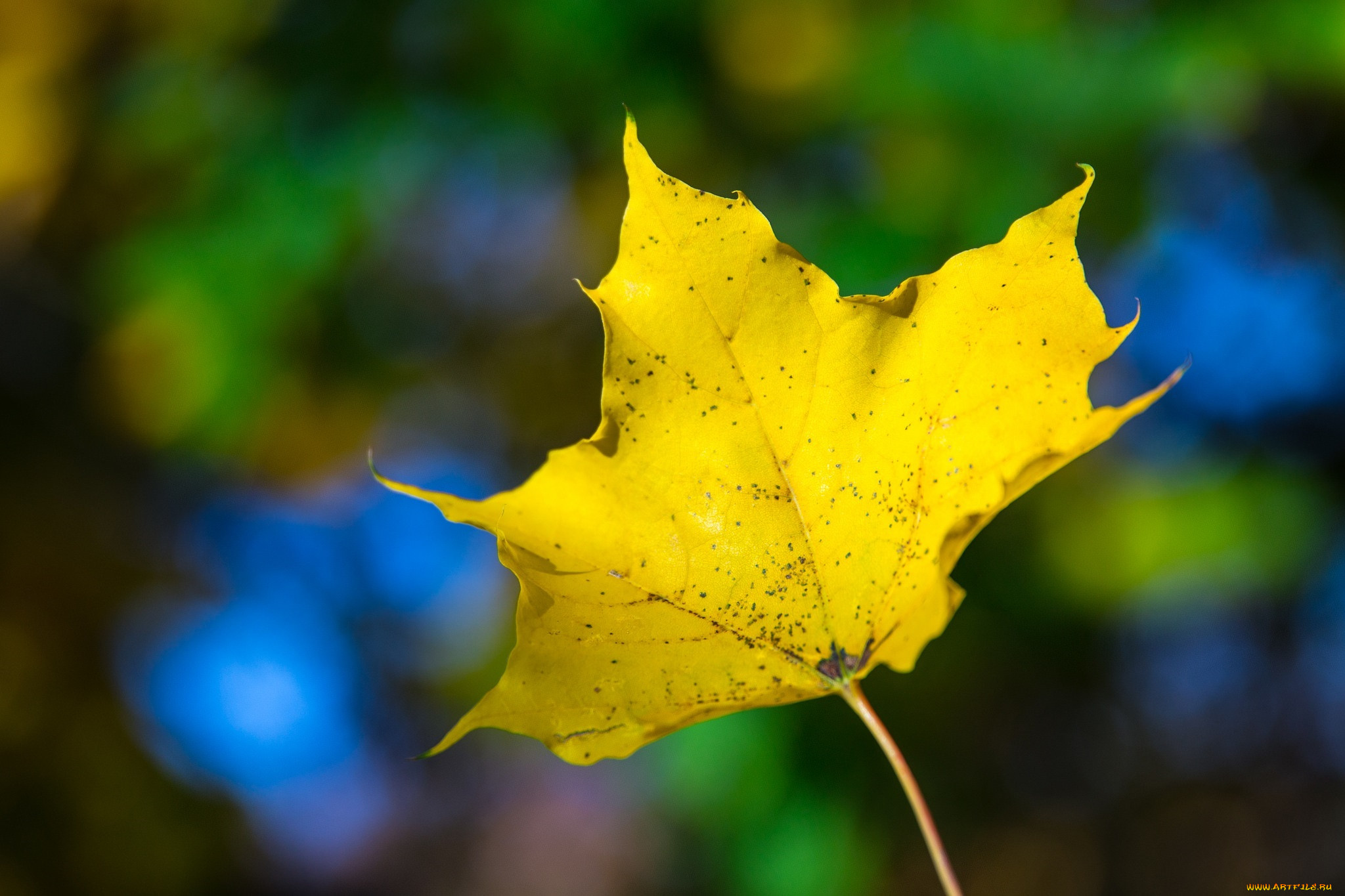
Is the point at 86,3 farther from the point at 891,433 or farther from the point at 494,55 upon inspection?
the point at 891,433

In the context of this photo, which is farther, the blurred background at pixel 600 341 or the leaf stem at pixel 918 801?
the blurred background at pixel 600 341

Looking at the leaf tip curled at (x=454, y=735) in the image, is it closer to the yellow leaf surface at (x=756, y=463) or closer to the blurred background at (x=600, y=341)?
the yellow leaf surface at (x=756, y=463)

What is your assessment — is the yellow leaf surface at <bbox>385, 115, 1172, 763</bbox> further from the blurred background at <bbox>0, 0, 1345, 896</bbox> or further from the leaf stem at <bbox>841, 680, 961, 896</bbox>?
the blurred background at <bbox>0, 0, 1345, 896</bbox>

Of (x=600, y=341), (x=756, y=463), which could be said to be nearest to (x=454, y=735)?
(x=756, y=463)

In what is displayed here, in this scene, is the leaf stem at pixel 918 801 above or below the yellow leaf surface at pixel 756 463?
below

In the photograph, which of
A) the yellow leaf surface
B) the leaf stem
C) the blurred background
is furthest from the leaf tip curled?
the blurred background

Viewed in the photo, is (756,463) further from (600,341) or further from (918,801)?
(600,341)

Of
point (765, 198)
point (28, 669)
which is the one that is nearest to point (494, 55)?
point (765, 198)

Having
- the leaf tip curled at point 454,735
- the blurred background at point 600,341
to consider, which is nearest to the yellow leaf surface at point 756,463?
the leaf tip curled at point 454,735
